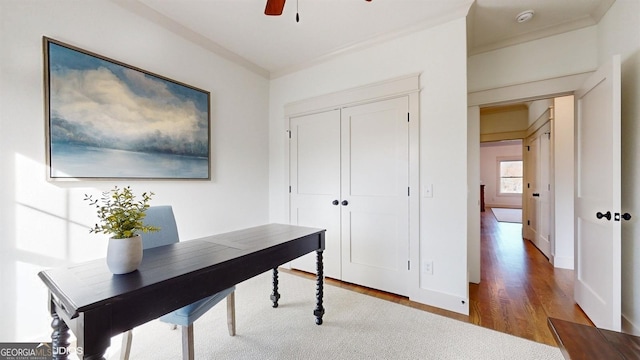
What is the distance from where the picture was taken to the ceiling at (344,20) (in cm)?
207

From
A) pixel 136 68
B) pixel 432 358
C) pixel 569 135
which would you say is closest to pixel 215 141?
pixel 136 68

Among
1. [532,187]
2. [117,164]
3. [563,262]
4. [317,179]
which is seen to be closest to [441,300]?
[317,179]

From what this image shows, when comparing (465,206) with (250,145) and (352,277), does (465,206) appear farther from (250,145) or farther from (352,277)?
(250,145)

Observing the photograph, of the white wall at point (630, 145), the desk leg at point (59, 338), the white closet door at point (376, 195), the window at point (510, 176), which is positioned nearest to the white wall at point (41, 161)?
the desk leg at point (59, 338)

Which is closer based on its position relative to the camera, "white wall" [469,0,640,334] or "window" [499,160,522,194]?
"white wall" [469,0,640,334]

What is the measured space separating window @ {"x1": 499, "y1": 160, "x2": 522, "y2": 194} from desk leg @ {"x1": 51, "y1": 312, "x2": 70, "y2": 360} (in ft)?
40.1

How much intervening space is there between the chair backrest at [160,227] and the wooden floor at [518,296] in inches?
70.4

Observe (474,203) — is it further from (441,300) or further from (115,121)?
(115,121)

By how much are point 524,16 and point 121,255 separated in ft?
11.1

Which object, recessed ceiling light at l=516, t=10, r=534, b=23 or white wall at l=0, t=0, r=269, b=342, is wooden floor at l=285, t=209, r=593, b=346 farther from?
recessed ceiling light at l=516, t=10, r=534, b=23

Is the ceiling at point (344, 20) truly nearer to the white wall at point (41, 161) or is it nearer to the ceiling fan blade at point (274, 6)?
the white wall at point (41, 161)

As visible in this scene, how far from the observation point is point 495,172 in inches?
391

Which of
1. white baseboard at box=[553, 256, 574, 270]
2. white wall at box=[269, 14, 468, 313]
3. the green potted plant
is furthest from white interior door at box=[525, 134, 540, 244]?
the green potted plant

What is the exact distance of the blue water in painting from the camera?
1.70m
